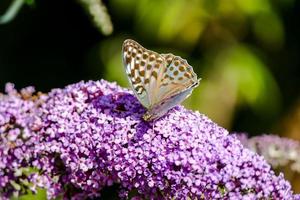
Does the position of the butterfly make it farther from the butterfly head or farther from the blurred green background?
the blurred green background

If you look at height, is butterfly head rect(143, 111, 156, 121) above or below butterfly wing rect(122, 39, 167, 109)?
below

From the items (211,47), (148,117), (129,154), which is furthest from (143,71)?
(211,47)

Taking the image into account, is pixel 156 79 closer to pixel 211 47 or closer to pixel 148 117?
pixel 148 117

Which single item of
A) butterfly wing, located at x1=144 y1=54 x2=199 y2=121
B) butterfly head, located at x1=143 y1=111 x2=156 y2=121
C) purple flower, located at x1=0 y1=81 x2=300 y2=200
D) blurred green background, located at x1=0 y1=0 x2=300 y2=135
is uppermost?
blurred green background, located at x1=0 y1=0 x2=300 y2=135

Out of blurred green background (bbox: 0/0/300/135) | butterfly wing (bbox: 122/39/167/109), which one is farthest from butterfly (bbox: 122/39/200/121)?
blurred green background (bbox: 0/0/300/135)

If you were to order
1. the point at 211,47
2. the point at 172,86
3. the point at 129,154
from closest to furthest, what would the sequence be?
the point at 129,154 < the point at 172,86 < the point at 211,47

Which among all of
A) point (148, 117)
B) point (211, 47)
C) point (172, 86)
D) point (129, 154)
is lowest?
point (129, 154)
